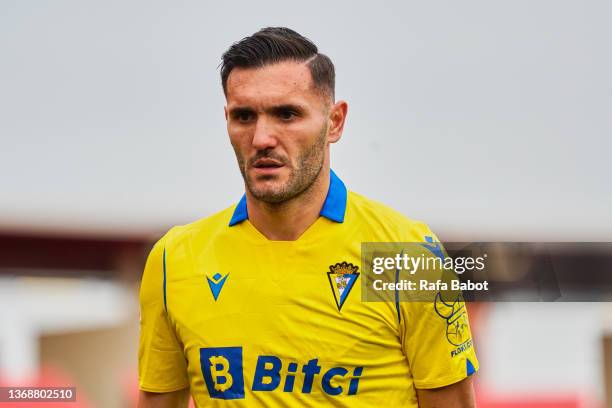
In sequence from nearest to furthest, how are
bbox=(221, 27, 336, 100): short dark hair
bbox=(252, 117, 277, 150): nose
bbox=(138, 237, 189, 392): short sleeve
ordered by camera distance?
bbox=(252, 117, 277, 150): nose
bbox=(221, 27, 336, 100): short dark hair
bbox=(138, 237, 189, 392): short sleeve

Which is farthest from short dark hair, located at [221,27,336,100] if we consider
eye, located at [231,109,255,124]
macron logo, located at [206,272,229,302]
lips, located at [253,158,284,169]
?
macron logo, located at [206,272,229,302]

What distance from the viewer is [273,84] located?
2148 millimetres

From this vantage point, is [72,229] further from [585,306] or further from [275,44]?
[585,306]

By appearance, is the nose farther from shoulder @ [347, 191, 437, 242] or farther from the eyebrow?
shoulder @ [347, 191, 437, 242]

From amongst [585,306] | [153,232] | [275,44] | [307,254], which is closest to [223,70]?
[275,44]

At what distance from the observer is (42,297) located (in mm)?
3891

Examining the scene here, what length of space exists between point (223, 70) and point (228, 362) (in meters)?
0.79

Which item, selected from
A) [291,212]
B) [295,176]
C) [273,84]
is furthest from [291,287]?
[273,84]

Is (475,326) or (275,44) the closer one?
(275,44)

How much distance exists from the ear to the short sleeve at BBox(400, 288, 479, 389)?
0.49 meters

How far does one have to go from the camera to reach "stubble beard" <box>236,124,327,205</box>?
2137 mm

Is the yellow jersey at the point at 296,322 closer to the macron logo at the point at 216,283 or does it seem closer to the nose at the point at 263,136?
the macron logo at the point at 216,283

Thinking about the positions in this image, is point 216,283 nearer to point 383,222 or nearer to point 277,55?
point 383,222

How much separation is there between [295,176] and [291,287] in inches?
12.0
